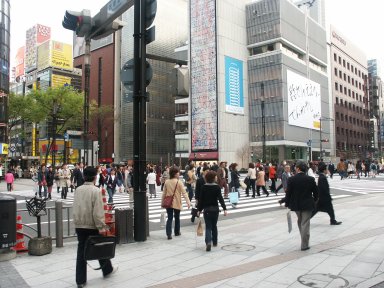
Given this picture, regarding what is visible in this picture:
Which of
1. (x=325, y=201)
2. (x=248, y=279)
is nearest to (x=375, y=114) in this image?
(x=325, y=201)

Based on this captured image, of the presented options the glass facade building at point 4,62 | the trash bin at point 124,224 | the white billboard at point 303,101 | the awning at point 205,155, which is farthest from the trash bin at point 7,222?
the white billboard at point 303,101

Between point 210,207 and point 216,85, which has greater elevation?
point 216,85

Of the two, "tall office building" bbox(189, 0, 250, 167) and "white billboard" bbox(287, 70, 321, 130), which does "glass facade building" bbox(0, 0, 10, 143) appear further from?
"white billboard" bbox(287, 70, 321, 130)

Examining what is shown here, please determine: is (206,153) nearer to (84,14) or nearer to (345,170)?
(345,170)

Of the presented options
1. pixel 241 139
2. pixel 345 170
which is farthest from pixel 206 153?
pixel 345 170

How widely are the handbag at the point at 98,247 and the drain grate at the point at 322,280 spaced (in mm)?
2682

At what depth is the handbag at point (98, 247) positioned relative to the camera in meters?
5.15

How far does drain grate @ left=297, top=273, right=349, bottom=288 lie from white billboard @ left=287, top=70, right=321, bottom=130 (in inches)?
2637

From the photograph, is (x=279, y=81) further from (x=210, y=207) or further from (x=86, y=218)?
(x=86, y=218)

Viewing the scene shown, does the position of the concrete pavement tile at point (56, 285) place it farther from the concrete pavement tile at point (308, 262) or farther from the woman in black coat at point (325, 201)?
the woman in black coat at point (325, 201)

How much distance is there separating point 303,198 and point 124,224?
12.2ft

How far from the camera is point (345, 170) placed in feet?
109

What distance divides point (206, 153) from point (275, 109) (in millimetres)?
15139

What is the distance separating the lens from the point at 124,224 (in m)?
8.27
